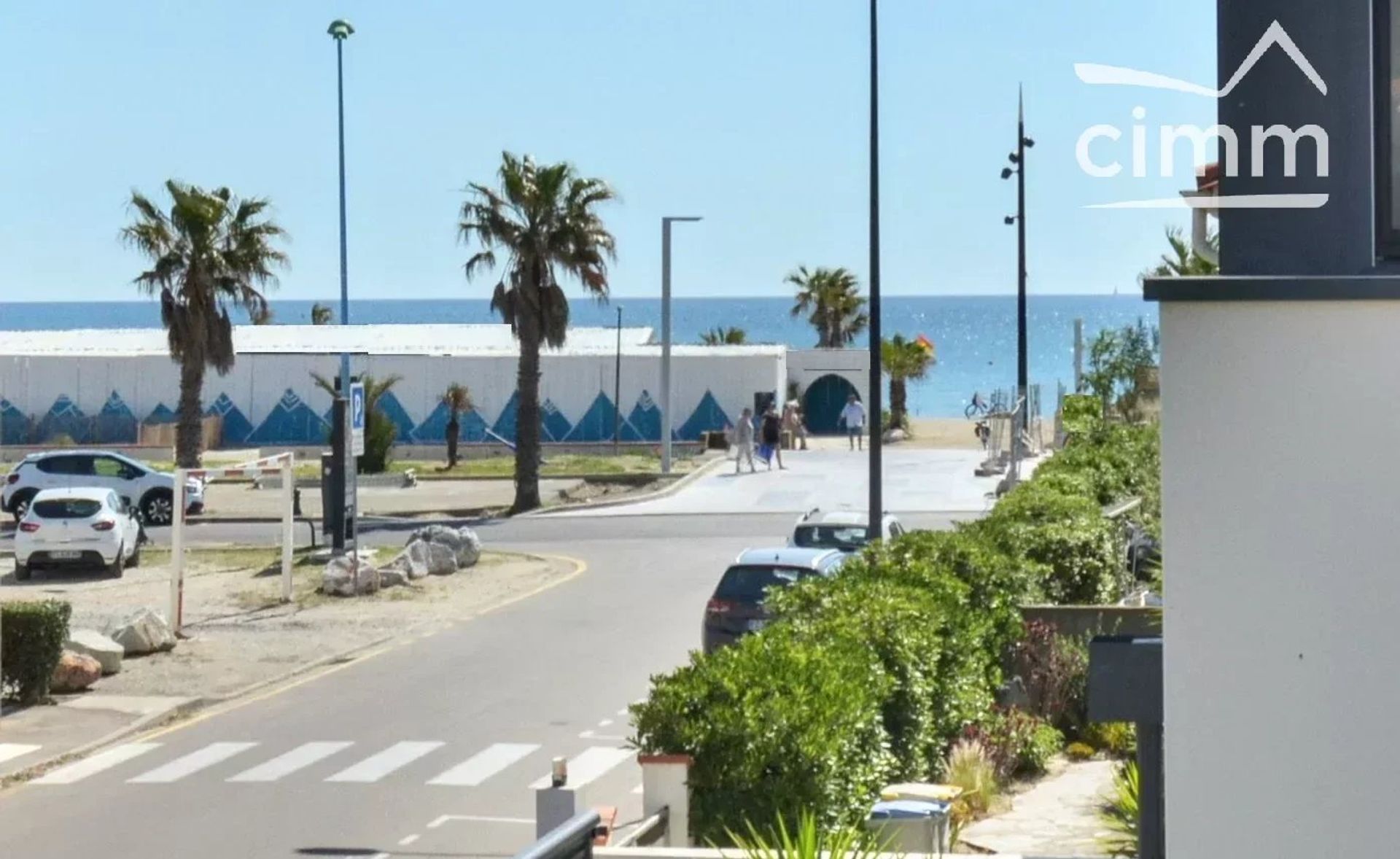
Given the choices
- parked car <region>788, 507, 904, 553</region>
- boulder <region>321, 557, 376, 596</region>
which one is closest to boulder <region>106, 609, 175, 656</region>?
boulder <region>321, 557, 376, 596</region>

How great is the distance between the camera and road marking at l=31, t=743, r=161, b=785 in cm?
1590

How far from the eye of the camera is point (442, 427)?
2290 inches

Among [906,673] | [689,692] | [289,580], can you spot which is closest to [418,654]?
[289,580]

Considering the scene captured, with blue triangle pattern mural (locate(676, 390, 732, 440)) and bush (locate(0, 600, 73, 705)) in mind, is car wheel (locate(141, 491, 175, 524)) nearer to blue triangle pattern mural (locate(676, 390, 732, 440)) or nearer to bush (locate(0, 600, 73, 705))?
bush (locate(0, 600, 73, 705))

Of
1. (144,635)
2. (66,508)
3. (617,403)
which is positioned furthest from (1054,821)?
(617,403)

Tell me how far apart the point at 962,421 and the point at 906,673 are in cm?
6668

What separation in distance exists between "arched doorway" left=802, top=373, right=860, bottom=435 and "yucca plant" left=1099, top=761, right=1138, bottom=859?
54.2 m

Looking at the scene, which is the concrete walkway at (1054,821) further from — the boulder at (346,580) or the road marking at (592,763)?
the boulder at (346,580)

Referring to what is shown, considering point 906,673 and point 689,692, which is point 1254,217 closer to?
point 689,692

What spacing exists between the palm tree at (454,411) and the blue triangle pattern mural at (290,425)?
4.36m

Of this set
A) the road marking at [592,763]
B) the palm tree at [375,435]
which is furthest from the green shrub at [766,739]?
A: the palm tree at [375,435]

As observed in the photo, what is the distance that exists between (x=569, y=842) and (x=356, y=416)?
80.0 feet

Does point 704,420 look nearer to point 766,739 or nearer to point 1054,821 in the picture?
point 1054,821

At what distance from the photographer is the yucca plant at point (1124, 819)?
9500 millimetres
